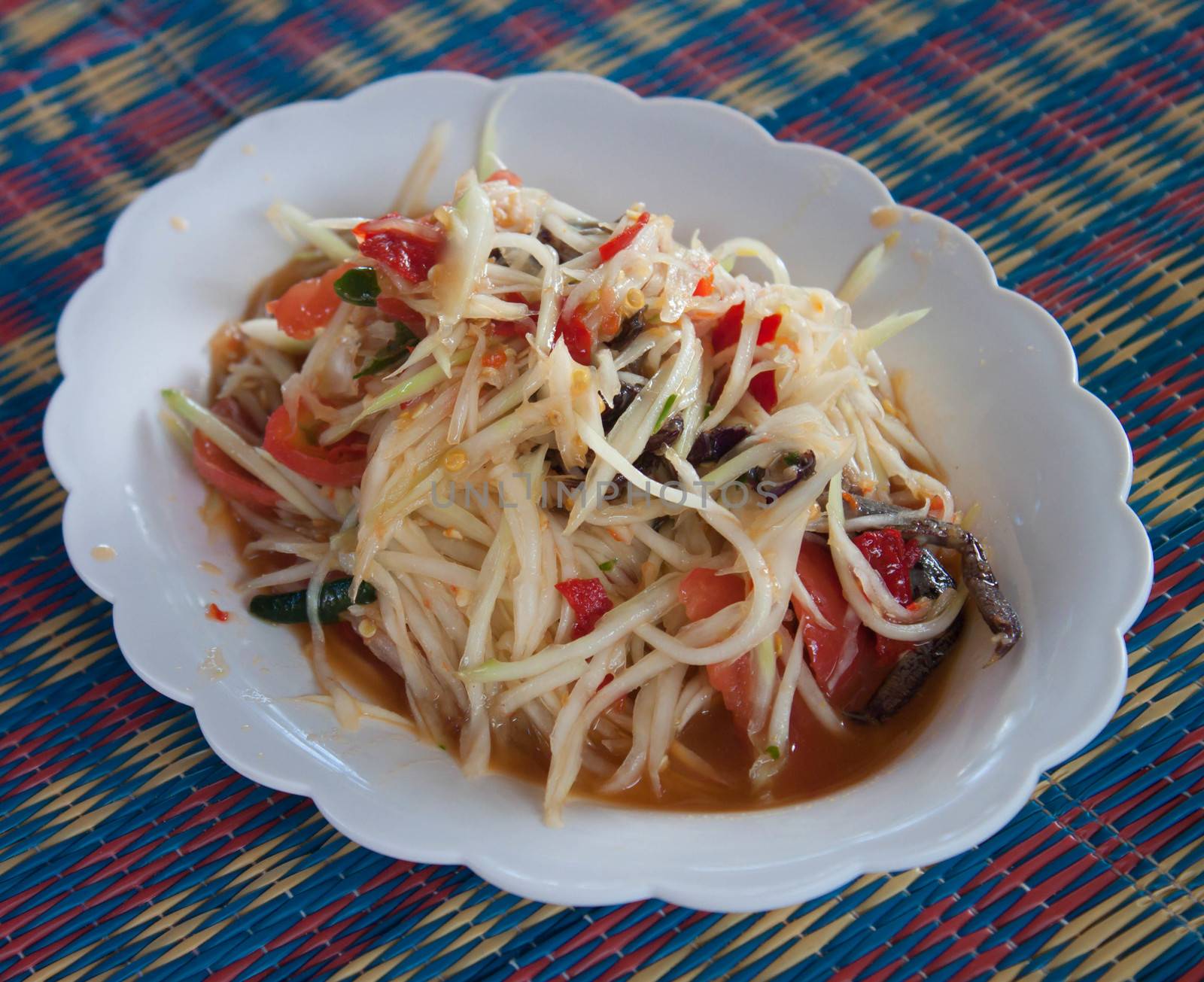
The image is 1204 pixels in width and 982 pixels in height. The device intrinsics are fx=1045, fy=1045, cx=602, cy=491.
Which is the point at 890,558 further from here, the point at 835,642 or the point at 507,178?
the point at 507,178

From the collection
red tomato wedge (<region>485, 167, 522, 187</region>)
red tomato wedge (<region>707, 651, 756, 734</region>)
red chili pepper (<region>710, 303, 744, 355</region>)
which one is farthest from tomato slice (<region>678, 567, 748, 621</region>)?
red tomato wedge (<region>485, 167, 522, 187</region>)

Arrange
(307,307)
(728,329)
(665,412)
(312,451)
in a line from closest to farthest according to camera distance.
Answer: (665,412) < (728,329) < (312,451) < (307,307)

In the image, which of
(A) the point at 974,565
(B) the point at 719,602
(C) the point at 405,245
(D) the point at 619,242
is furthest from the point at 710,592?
(C) the point at 405,245

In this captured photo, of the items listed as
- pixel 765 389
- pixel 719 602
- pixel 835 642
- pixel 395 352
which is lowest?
pixel 835 642

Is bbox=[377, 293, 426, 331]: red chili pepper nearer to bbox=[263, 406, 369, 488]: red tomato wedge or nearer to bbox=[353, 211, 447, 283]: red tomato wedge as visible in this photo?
bbox=[353, 211, 447, 283]: red tomato wedge


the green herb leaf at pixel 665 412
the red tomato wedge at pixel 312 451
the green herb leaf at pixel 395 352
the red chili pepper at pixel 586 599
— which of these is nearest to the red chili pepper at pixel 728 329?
the green herb leaf at pixel 665 412

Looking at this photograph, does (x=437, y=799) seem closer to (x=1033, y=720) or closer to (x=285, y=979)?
(x=285, y=979)

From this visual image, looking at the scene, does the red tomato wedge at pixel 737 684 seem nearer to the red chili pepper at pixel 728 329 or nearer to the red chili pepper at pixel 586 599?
the red chili pepper at pixel 586 599

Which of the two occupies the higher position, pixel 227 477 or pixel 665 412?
pixel 665 412
